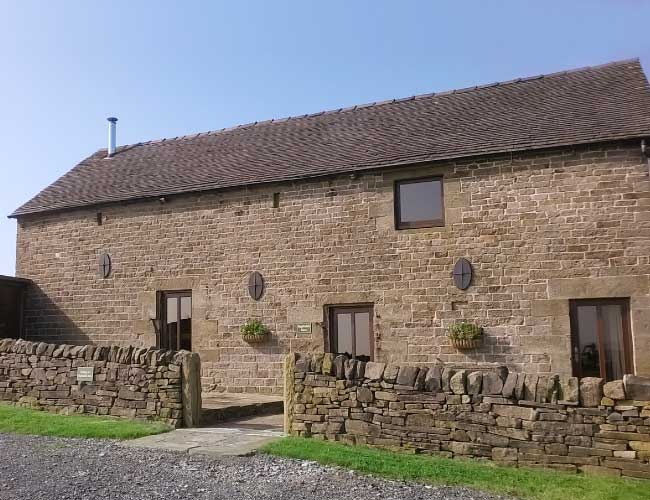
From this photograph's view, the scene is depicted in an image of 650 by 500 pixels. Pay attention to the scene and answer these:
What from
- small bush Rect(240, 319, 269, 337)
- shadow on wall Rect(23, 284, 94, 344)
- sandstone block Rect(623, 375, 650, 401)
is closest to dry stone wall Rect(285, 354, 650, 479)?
sandstone block Rect(623, 375, 650, 401)

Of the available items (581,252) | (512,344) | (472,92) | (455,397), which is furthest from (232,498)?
(472,92)

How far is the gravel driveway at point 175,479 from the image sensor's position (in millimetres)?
5871

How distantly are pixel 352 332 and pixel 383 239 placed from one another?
1.88 m

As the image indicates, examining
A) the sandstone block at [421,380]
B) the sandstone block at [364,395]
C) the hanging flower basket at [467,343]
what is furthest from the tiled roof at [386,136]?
the sandstone block at [364,395]

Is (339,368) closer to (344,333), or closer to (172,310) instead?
(344,333)

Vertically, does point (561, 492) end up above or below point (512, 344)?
below

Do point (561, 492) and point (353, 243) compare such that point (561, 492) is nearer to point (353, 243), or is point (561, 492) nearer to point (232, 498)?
point (232, 498)

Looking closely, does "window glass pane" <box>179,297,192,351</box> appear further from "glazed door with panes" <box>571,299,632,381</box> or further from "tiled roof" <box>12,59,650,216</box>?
"glazed door with panes" <box>571,299,632,381</box>

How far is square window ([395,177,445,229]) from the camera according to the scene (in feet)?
39.3

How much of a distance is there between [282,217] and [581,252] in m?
5.68

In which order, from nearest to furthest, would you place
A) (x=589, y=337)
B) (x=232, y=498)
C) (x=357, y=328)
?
1. (x=232, y=498)
2. (x=589, y=337)
3. (x=357, y=328)

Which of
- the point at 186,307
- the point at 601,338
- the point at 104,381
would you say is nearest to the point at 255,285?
the point at 186,307

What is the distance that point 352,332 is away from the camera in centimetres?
1239

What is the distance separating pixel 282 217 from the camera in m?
13.1
